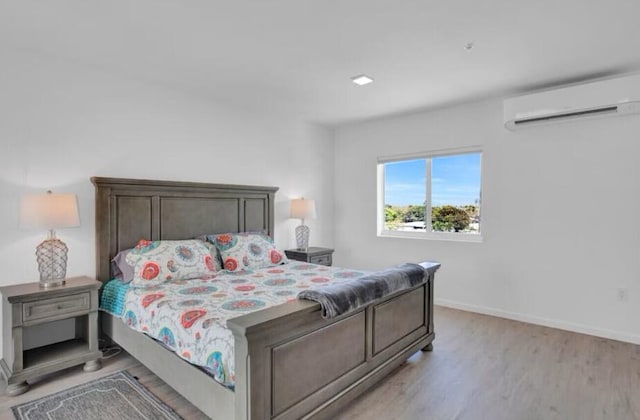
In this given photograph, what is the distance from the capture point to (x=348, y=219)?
17.1 feet

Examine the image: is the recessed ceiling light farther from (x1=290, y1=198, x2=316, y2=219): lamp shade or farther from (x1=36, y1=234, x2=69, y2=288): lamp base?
(x1=36, y1=234, x2=69, y2=288): lamp base

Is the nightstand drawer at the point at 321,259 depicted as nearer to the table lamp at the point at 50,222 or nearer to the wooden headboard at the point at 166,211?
the wooden headboard at the point at 166,211

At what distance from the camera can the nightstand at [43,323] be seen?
2.32 meters

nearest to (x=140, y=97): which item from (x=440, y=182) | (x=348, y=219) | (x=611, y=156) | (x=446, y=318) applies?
(x=348, y=219)

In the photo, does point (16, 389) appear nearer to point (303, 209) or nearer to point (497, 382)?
point (303, 209)

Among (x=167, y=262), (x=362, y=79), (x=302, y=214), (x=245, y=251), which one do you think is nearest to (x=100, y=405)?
(x=167, y=262)

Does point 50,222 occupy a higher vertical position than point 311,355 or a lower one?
higher

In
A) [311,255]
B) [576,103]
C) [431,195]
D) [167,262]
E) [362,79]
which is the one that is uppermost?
[362,79]

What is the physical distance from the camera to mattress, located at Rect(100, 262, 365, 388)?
1763mm

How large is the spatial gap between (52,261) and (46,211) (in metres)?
0.38

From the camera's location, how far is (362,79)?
3.27 m

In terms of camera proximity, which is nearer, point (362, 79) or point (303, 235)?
point (362, 79)

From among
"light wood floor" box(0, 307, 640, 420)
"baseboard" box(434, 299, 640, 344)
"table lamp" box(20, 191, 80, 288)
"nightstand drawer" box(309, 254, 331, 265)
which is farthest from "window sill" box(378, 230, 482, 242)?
"table lamp" box(20, 191, 80, 288)

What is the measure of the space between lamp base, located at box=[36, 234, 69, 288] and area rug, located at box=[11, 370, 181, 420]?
0.75m
